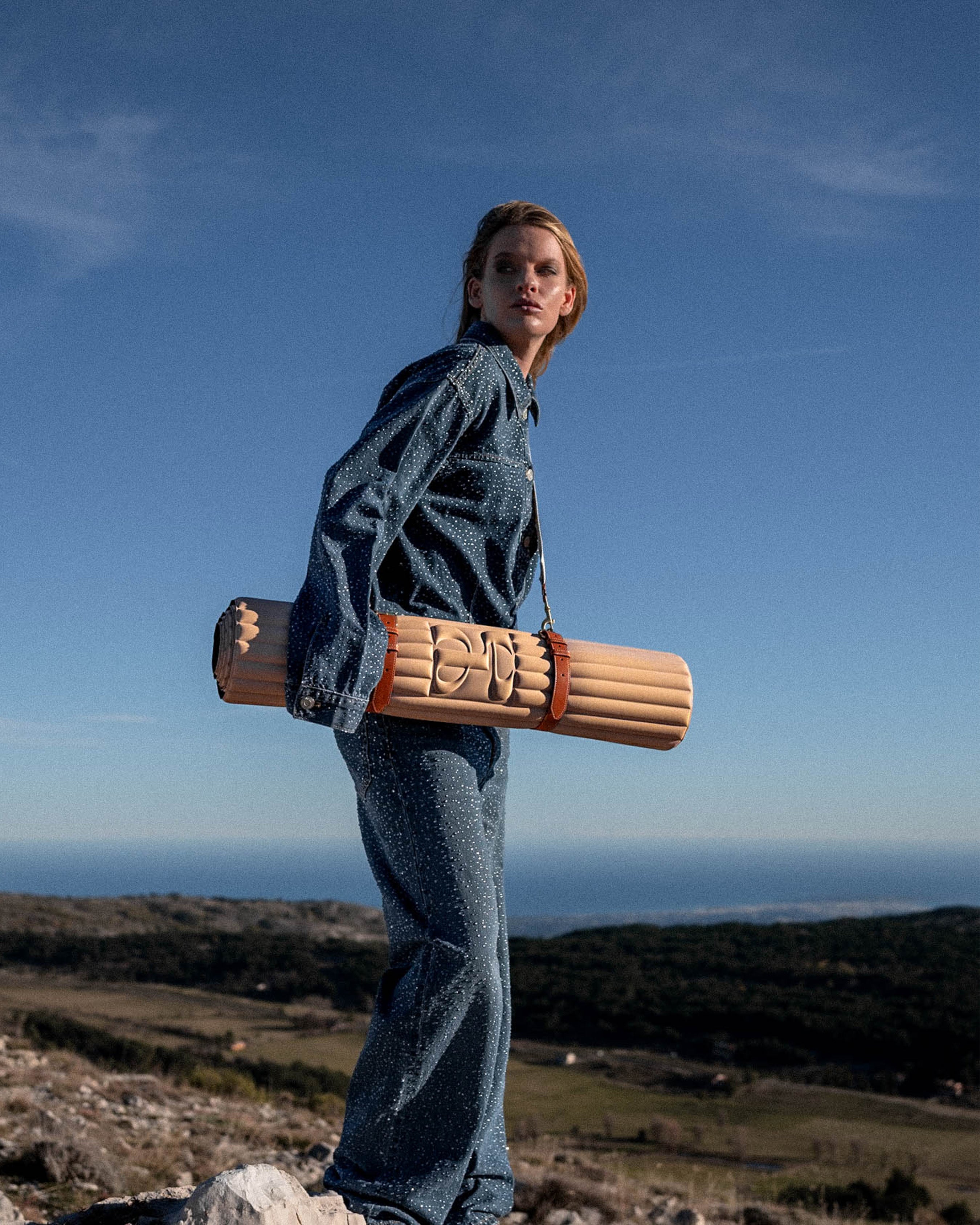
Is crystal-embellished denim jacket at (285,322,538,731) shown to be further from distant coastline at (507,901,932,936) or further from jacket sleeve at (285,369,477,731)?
distant coastline at (507,901,932,936)

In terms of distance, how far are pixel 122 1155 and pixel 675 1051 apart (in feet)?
43.7

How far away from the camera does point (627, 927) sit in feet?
102

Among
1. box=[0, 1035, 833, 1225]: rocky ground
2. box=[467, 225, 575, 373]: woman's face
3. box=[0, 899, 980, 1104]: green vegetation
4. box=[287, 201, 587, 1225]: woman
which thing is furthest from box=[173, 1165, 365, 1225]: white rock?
box=[0, 899, 980, 1104]: green vegetation

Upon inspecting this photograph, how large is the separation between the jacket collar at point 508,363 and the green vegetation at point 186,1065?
865 cm

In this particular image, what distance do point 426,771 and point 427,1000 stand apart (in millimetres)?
521

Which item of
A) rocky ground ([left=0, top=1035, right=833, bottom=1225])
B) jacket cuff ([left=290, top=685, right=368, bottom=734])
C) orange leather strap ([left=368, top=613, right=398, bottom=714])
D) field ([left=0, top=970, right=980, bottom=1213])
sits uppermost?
orange leather strap ([left=368, top=613, right=398, bottom=714])

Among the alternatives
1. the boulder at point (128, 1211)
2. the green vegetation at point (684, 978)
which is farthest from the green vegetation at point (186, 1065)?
the boulder at point (128, 1211)

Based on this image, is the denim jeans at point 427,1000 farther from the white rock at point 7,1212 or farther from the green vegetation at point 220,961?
the green vegetation at point 220,961

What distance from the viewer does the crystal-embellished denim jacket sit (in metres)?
2.55

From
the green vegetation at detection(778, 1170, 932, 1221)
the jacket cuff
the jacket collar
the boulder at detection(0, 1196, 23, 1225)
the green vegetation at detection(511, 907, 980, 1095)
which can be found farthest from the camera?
the green vegetation at detection(511, 907, 980, 1095)

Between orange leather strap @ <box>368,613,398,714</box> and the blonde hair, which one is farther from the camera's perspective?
the blonde hair

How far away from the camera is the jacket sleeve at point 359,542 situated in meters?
2.53

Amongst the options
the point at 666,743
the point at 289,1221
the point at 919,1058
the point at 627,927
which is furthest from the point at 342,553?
the point at 627,927

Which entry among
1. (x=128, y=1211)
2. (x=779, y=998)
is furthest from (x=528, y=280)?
(x=779, y=998)
